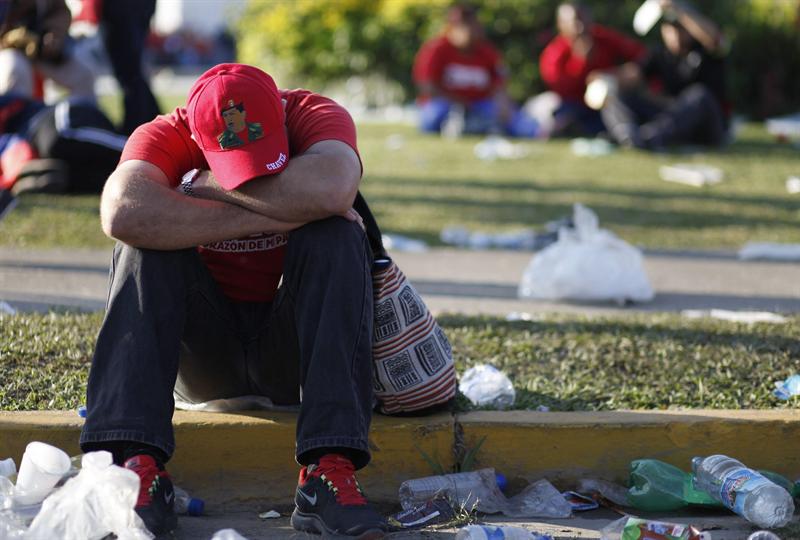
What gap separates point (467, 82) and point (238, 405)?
981 cm

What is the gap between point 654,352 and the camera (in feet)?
13.9

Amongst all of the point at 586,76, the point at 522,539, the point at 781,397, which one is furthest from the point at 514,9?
the point at 522,539

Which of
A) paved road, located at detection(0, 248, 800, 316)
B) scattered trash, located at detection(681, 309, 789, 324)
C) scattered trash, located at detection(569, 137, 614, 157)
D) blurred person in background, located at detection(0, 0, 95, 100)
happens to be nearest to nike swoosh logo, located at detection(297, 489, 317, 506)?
paved road, located at detection(0, 248, 800, 316)

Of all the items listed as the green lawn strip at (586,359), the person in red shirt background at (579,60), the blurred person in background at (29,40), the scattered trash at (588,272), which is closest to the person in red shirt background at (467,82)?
the person in red shirt background at (579,60)

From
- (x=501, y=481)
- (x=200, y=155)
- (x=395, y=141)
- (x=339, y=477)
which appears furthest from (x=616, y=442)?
(x=395, y=141)

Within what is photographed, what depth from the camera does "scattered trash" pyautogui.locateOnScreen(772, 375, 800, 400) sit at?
3.80 meters

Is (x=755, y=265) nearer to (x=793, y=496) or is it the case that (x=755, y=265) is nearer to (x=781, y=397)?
(x=781, y=397)

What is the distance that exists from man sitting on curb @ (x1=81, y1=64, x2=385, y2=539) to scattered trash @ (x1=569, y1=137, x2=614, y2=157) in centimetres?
809

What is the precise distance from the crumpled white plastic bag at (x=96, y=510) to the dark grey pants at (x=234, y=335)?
6.8 inches

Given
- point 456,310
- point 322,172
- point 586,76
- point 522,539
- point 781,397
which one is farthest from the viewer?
point 586,76

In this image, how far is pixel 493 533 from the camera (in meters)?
2.92

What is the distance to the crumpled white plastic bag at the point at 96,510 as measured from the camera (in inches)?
109

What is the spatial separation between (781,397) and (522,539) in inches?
51.0

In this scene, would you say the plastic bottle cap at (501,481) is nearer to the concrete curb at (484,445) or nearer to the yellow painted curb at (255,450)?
the concrete curb at (484,445)
